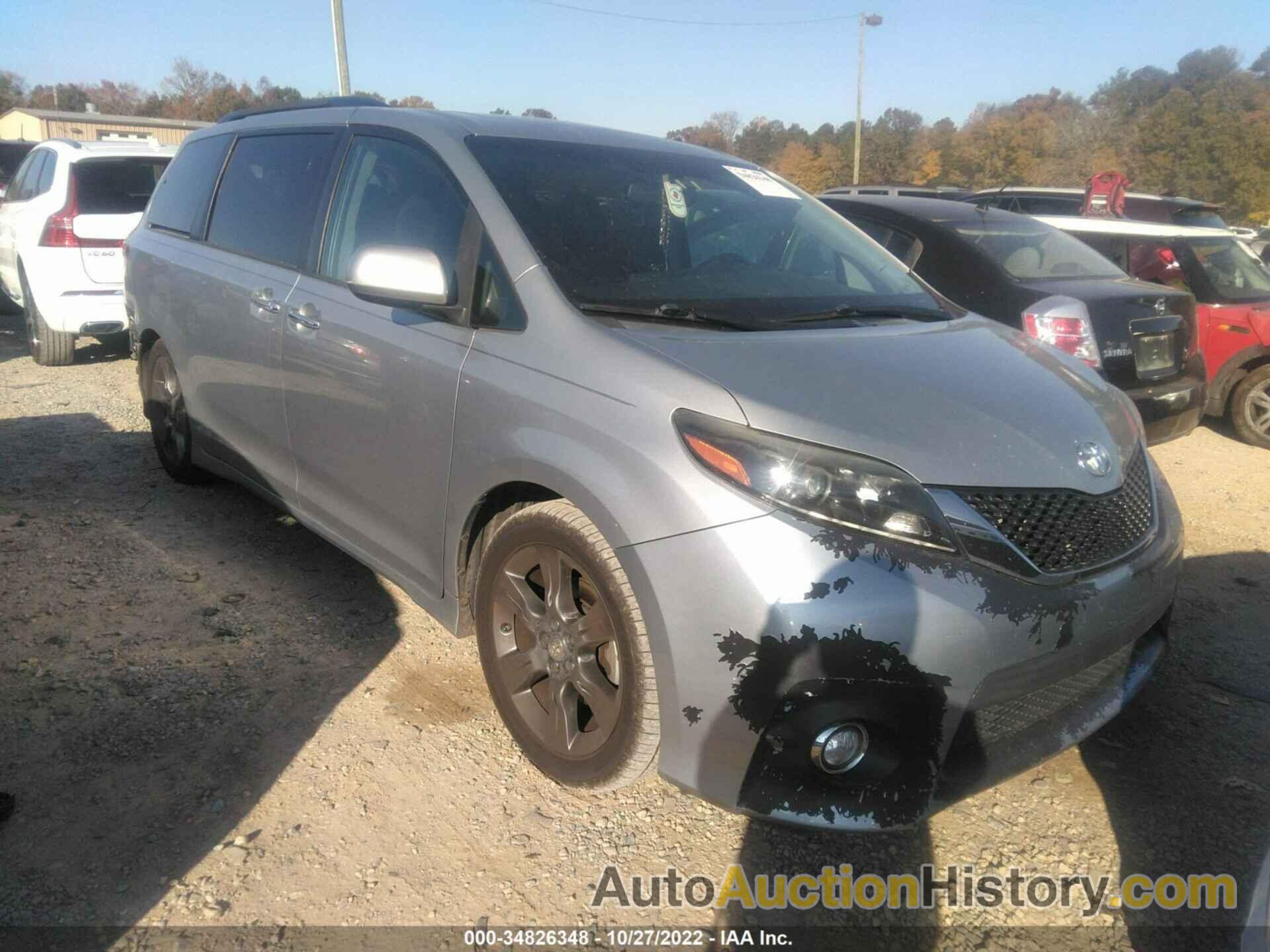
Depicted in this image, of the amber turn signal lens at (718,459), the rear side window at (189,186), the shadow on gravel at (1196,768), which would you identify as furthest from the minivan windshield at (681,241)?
the rear side window at (189,186)

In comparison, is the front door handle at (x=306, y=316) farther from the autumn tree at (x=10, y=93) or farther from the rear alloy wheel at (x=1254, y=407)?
the autumn tree at (x=10, y=93)

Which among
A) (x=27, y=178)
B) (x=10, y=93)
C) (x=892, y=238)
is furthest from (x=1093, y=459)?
(x=10, y=93)

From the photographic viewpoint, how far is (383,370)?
118 inches

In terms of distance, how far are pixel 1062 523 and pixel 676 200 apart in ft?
5.45

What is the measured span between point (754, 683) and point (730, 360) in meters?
0.80

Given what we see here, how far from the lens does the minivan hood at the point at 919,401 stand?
7.24ft

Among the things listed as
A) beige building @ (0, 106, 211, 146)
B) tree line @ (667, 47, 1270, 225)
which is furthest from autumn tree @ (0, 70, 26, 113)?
tree line @ (667, 47, 1270, 225)

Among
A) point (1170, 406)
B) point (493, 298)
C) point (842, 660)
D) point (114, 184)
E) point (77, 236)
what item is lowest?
point (1170, 406)

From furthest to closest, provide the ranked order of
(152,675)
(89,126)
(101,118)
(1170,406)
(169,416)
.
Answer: (89,126) → (101,118) → (1170,406) → (169,416) → (152,675)

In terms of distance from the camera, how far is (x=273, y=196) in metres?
3.85

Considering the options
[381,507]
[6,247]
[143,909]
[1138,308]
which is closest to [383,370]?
[381,507]

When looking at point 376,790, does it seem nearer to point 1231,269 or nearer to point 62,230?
point 62,230

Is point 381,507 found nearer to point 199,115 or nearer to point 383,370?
point 383,370

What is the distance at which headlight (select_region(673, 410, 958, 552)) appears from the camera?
2.11 meters
